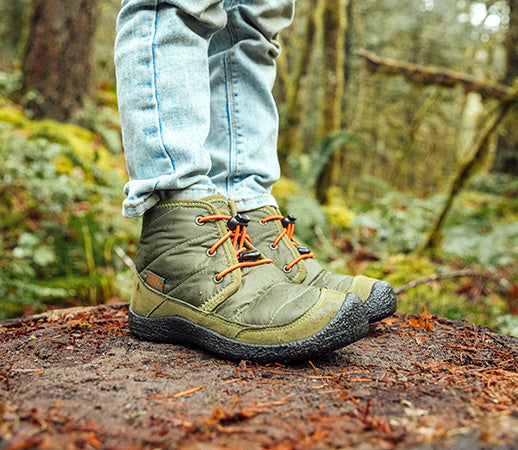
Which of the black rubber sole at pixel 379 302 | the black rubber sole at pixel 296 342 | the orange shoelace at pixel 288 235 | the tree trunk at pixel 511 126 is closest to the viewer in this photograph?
the black rubber sole at pixel 296 342

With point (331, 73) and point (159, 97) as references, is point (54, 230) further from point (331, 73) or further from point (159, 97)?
point (331, 73)

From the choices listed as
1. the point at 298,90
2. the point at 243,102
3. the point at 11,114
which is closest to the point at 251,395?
the point at 243,102

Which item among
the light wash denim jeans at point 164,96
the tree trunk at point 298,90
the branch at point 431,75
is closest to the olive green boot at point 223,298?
the light wash denim jeans at point 164,96

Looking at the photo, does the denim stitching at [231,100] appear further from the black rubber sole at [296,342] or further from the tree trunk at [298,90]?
the tree trunk at [298,90]

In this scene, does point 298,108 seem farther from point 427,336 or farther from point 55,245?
point 427,336

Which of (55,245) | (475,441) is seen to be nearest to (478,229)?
(55,245)

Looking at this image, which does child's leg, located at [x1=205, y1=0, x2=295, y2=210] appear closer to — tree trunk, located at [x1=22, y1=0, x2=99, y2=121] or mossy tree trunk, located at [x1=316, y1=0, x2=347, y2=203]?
tree trunk, located at [x1=22, y1=0, x2=99, y2=121]

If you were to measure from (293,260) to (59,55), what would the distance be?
4.92m

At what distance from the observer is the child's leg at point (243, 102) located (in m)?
1.78

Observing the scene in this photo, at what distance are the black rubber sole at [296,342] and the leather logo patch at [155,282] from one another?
132mm

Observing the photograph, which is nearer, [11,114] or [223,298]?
[223,298]

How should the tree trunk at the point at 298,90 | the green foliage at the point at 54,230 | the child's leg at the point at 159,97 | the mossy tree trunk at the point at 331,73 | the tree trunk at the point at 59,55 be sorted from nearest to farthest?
the child's leg at the point at 159,97, the green foliage at the point at 54,230, the tree trunk at the point at 59,55, the mossy tree trunk at the point at 331,73, the tree trunk at the point at 298,90

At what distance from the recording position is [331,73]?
22.6 ft

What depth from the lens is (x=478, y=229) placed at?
584 cm
